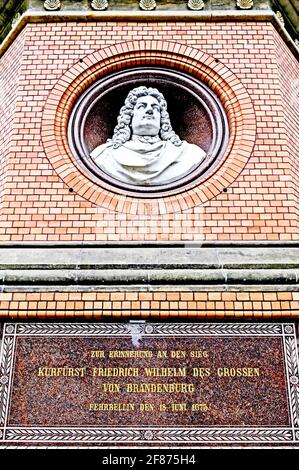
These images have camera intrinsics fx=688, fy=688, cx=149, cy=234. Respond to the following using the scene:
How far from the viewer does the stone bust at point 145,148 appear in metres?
7.12

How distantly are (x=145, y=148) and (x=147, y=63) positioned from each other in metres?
1.16

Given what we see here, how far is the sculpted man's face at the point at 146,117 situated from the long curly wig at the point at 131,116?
7 centimetres

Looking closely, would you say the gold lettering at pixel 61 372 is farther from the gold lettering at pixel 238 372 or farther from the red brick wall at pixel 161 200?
the red brick wall at pixel 161 200

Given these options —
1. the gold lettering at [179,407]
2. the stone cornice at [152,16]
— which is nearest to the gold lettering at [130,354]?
the gold lettering at [179,407]

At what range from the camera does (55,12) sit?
8.10 meters

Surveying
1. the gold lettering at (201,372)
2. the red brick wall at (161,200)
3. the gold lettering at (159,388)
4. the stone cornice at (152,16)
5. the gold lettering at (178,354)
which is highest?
the stone cornice at (152,16)

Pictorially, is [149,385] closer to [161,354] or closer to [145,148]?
[161,354]

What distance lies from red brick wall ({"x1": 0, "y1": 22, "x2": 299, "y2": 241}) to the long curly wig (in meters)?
0.67

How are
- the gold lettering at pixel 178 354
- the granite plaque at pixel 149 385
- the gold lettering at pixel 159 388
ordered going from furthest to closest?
1. the gold lettering at pixel 178 354
2. the gold lettering at pixel 159 388
3. the granite plaque at pixel 149 385

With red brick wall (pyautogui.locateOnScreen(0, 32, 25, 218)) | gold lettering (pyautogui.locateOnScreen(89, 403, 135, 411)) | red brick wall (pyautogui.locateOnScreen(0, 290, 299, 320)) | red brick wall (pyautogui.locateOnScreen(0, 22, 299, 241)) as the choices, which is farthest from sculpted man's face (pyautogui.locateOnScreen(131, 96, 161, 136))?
gold lettering (pyautogui.locateOnScreen(89, 403, 135, 411))

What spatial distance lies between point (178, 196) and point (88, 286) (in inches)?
55.2

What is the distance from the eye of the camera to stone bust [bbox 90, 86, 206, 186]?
23.4 ft

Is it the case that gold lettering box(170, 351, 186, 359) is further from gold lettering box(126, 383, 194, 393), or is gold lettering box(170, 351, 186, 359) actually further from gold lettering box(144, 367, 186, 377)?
gold lettering box(126, 383, 194, 393)

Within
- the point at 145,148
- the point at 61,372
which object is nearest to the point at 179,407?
the point at 61,372
